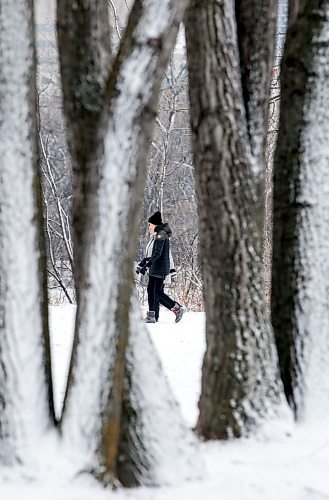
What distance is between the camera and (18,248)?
10.7 feet

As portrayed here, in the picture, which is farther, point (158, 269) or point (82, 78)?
point (158, 269)

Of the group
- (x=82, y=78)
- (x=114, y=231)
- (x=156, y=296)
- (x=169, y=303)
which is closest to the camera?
(x=114, y=231)

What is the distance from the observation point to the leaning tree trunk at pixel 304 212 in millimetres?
4359

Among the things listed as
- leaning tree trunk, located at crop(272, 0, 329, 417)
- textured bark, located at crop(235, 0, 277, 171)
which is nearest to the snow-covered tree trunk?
textured bark, located at crop(235, 0, 277, 171)

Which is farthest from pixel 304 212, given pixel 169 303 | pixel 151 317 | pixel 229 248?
pixel 151 317

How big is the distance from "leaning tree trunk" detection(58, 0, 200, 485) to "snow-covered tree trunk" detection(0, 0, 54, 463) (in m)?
0.22

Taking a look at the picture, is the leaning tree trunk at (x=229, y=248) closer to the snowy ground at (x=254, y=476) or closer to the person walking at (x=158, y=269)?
the snowy ground at (x=254, y=476)

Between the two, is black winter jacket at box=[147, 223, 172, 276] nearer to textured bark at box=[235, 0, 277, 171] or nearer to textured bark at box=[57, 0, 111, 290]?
textured bark at box=[235, 0, 277, 171]

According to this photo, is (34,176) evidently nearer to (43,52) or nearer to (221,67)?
(221,67)

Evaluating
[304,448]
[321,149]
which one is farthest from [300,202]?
[304,448]

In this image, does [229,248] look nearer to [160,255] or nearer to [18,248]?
[18,248]

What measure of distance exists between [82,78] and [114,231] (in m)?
0.80

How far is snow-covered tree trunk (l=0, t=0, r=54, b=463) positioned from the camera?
3.21m

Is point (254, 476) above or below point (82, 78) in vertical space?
below
